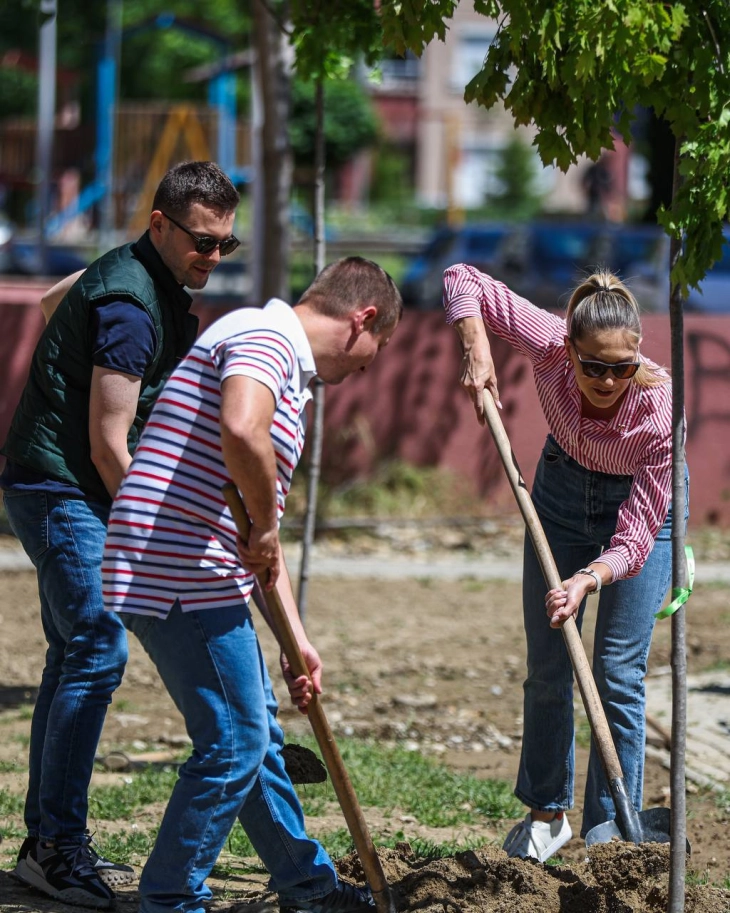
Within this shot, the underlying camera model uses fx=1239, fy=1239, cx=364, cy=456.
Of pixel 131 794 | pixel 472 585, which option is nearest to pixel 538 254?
pixel 472 585

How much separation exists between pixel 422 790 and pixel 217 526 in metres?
2.17

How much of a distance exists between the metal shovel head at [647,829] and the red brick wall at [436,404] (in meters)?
5.88

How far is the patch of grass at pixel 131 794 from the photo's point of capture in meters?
4.17

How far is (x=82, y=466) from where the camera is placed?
332 centimetres

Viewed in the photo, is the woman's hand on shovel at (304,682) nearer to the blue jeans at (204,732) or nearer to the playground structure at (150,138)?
the blue jeans at (204,732)

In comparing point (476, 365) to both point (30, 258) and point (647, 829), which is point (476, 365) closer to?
point (647, 829)

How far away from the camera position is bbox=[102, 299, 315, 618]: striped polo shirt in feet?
8.72

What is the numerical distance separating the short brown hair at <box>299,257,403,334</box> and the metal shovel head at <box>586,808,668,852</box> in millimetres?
1468

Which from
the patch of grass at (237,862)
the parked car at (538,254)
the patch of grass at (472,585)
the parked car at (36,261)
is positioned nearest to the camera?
the patch of grass at (237,862)

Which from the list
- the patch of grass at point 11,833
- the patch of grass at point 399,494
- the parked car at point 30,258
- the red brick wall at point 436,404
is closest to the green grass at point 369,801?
the patch of grass at point 11,833

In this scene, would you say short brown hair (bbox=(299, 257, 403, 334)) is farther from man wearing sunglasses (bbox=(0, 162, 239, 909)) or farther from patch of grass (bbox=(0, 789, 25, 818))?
patch of grass (bbox=(0, 789, 25, 818))

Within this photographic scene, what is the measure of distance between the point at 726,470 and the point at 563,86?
692 centimetres

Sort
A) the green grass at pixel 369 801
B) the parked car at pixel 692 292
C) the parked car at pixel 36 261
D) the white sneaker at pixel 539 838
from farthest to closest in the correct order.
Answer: the parked car at pixel 36 261, the parked car at pixel 692 292, the green grass at pixel 369 801, the white sneaker at pixel 539 838

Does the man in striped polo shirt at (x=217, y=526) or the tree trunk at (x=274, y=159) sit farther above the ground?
the tree trunk at (x=274, y=159)
